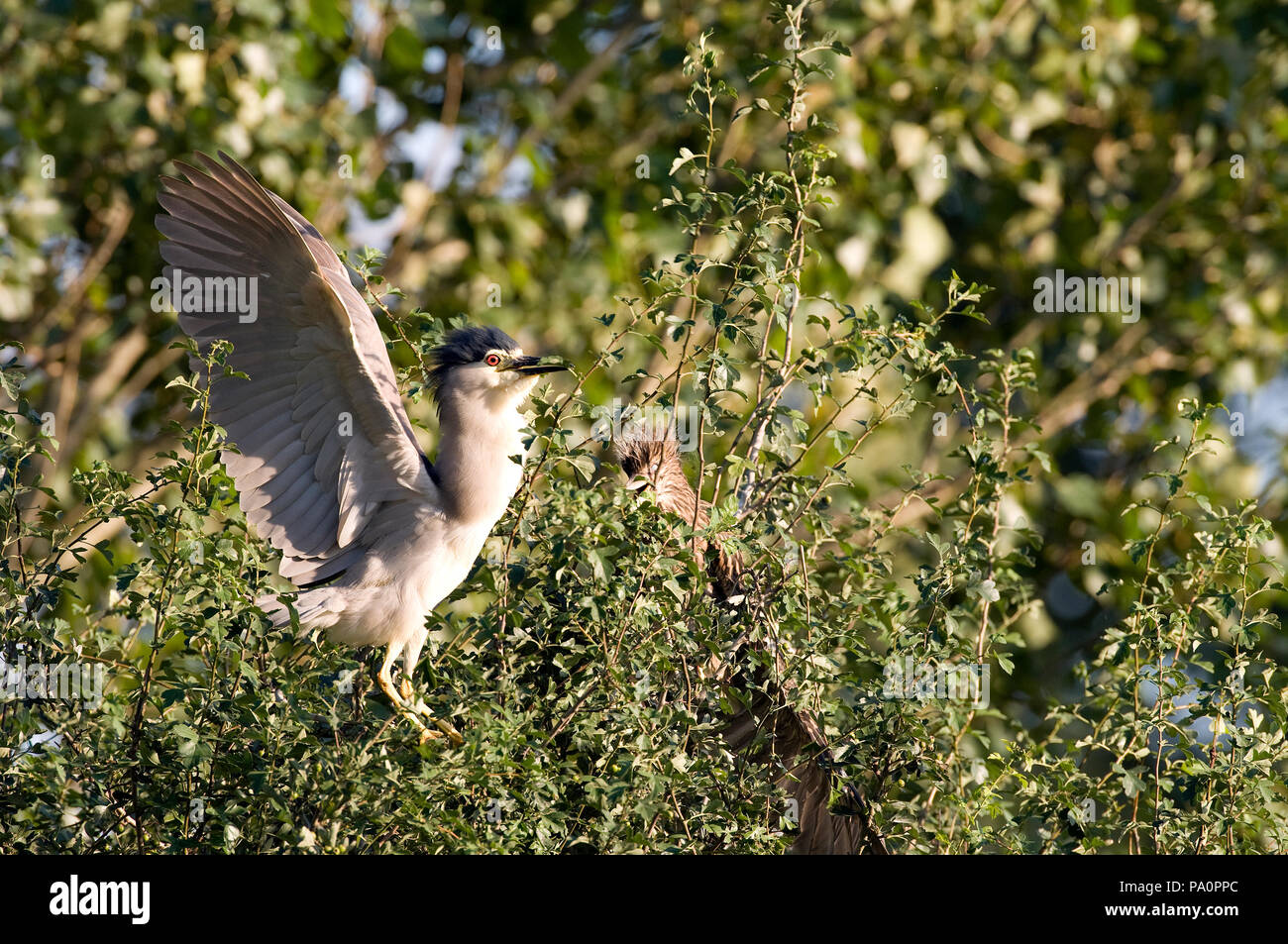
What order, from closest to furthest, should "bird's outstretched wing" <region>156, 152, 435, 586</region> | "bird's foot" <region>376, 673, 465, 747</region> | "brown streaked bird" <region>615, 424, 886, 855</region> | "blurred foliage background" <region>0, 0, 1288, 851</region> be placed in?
"bird's foot" <region>376, 673, 465, 747</region> → "brown streaked bird" <region>615, 424, 886, 855</region> → "bird's outstretched wing" <region>156, 152, 435, 586</region> → "blurred foliage background" <region>0, 0, 1288, 851</region>

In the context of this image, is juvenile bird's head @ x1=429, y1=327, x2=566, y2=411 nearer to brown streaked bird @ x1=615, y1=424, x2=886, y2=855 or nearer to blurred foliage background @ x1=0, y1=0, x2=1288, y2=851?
brown streaked bird @ x1=615, y1=424, x2=886, y2=855

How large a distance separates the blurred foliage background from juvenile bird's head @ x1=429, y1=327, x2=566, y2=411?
1.92 m

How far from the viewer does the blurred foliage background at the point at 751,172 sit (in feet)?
18.6

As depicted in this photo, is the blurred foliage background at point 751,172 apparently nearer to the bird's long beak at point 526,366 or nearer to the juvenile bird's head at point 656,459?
the juvenile bird's head at point 656,459

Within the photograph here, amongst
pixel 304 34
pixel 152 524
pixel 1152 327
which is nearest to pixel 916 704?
pixel 152 524

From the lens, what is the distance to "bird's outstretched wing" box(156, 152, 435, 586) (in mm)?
3094

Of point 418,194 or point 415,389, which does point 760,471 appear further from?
point 418,194

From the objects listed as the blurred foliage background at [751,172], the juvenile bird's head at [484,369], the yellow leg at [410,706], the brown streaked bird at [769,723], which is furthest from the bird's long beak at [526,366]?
the blurred foliage background at [751,172]

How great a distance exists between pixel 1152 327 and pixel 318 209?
13.7ft

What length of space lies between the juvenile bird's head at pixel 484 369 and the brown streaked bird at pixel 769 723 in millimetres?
306

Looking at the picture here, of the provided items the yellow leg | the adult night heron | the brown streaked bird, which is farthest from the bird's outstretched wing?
the brown streaked bird

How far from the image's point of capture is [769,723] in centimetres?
292

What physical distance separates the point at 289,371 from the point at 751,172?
10.1 ft

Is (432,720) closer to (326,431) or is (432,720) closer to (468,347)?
(326,431)
